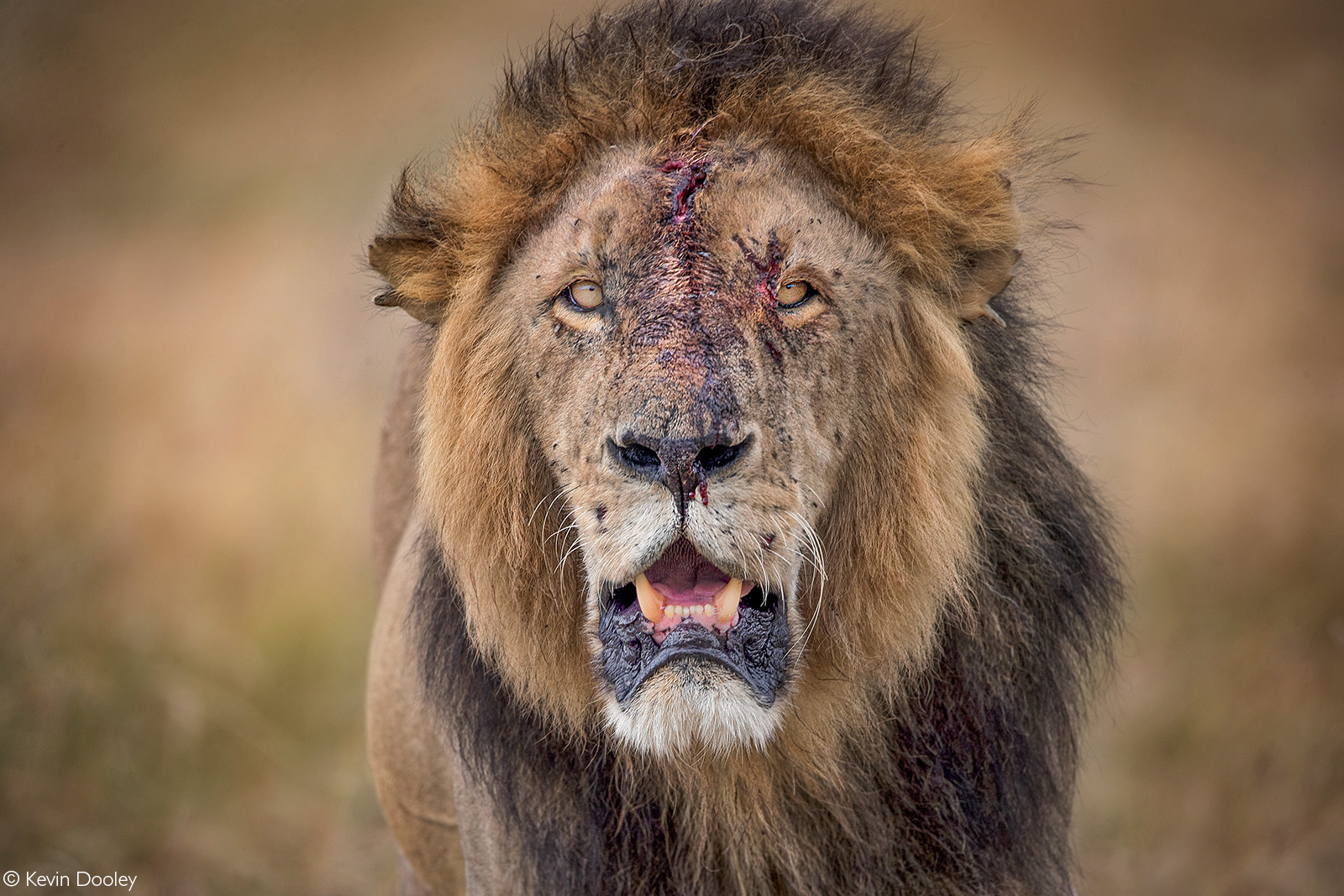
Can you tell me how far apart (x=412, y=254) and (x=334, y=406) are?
646cm

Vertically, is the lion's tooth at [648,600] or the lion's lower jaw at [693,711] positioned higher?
the lion's tooth at [648,600]

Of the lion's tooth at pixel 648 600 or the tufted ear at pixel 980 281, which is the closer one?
the lion's tooth at pixel 648 600

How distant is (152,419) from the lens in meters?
9.10

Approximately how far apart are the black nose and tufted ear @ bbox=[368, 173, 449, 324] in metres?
0.82

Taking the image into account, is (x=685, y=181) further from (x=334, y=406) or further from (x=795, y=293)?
(x=334, y=406)

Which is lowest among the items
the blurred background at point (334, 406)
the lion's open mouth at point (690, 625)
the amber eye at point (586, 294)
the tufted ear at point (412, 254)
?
the lion's open mouth at point (690, 625)

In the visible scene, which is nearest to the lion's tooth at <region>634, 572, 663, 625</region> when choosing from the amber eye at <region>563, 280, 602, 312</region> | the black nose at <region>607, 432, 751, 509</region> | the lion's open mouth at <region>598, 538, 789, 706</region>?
the lion's open mouth at <region>598, 538, 789, 706</region>

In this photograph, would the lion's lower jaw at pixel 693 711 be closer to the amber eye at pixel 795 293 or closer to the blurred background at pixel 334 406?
the amber eye at pixel 795 293

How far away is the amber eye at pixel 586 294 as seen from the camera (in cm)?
284

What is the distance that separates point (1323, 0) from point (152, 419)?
8917 mm

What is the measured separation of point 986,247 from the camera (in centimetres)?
296

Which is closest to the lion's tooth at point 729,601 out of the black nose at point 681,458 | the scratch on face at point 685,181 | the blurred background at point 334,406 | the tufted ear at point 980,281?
the black nose at point 681,458

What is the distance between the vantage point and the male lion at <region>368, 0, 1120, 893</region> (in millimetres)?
2754

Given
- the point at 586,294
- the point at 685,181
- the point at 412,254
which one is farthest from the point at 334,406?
the point at 685,181
